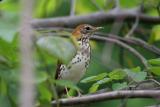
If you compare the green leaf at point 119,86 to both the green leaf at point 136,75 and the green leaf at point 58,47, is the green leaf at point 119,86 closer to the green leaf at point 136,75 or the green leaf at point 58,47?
the green leaf at point 136,75

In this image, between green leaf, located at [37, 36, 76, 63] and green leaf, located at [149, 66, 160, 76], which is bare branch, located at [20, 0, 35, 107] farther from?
green leaf, located at [149, 66, 160, 76]

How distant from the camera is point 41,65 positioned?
2.20m

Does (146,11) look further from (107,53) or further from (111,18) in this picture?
(107,53)

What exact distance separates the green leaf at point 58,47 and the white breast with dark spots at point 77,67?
233cm


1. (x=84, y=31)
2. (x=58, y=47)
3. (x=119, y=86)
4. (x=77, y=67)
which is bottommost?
(x=77, y=67)

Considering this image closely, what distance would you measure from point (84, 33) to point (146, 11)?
6.32 ft

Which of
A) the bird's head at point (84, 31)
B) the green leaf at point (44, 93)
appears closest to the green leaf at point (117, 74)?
the green leaf at point (44, 93)

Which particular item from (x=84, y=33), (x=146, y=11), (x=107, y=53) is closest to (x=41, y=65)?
(x=107, y=53)

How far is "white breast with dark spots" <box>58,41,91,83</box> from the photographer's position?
14.7 ft

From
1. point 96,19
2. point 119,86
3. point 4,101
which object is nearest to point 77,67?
point 119,86

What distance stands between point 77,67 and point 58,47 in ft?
8.16

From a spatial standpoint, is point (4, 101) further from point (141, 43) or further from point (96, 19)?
point (96, 19)

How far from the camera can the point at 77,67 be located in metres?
4.51

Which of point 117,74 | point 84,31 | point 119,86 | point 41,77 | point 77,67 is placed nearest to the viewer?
point 41,77
